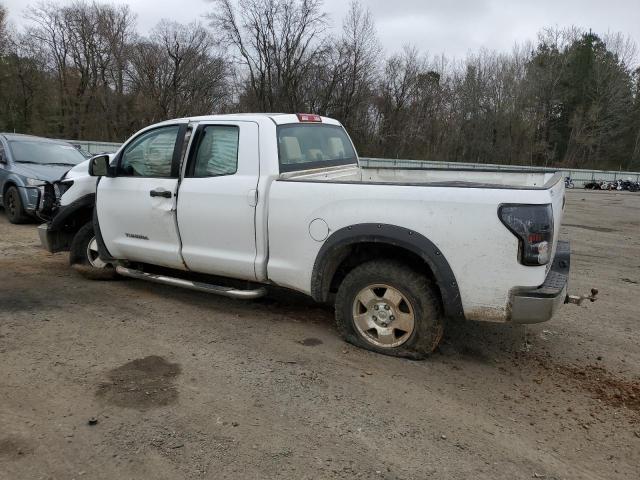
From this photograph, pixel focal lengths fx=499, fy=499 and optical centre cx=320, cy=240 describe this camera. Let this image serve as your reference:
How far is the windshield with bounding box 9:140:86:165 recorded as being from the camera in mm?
10023

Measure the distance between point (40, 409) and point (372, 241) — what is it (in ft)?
8.30

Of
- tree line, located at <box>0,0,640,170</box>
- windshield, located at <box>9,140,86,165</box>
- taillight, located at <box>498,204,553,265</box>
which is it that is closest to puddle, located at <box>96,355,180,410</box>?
taillight, located at <box>498,204,553,265</box>

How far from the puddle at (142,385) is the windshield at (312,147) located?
77.2 inches

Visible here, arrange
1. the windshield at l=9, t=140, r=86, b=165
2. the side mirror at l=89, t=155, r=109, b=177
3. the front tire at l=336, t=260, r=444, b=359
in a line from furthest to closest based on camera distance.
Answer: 1. the windshield at l=9, t=140, r=86, b=165
2. the side mirror at l=89, t=155, r=109, b=177
3. the front tire at l=336, t=260, r=444, b=359

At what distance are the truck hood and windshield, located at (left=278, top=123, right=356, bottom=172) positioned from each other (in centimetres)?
629

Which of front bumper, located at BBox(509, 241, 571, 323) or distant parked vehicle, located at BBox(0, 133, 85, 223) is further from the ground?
distant parked vehicle, located at BBox(0, 133, 85, 223)

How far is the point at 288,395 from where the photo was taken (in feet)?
11.3

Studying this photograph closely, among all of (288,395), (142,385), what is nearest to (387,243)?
(288,395)

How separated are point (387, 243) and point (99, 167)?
3.33 m

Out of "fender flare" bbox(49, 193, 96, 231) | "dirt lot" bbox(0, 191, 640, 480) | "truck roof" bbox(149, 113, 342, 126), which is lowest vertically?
"dirt lot" bbox(0, 191, 640, 480)

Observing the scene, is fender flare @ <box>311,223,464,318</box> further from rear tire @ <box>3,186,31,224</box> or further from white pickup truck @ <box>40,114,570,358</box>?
rear tire @ <box>3,186,31,224</box>

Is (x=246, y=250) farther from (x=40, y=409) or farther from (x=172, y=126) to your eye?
(x=40, y=409)

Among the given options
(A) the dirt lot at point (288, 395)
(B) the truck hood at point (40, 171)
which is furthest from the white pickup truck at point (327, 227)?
(B) the truck hood at point (40, 171)

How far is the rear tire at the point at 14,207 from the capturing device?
31.0 feet
